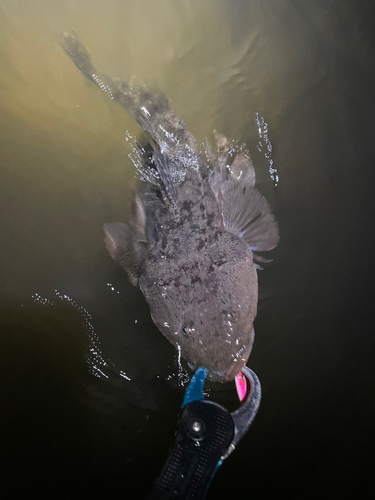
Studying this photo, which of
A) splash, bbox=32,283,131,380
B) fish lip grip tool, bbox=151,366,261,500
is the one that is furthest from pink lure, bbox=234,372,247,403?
splash, bbox=32,283,131,380

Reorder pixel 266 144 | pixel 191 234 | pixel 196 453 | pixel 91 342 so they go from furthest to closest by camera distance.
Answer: pixel 266 144 < pixel 91 342 < pixel 191 234 < pixel 196 453

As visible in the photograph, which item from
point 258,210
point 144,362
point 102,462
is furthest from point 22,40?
point 102,462

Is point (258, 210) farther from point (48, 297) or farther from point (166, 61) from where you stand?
point (48, 297)

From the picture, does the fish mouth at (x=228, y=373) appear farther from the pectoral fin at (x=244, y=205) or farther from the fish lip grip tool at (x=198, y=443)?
the pectoral fin at (x=244, y=205)

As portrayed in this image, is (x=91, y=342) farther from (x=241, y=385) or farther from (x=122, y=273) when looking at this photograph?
(x=241, y=385)

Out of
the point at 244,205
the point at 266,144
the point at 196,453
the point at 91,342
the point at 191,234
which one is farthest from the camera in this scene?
the point at 266,144

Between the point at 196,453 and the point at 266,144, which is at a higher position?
the point at 266,144

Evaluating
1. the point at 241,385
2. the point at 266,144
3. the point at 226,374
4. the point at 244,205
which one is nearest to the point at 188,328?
the point at 226,374
